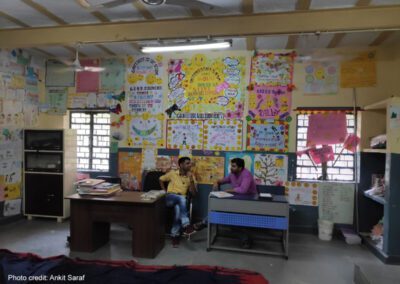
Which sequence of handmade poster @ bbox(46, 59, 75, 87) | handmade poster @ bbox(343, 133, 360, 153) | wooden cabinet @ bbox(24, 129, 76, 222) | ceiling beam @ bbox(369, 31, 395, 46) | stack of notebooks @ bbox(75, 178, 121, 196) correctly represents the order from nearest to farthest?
stack of notebooks @ bbox(75, 178, 121, 196)
ceiling beam @ bbox(369, 31, 395, 46)
handmade poster @ bbox(343, 133, 360, 153)
wooden cabinet @ bbox(24, 129, 76, 222)
handmade poster @ bbox(46, 59, 75, 87)

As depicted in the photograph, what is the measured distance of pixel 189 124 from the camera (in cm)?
490

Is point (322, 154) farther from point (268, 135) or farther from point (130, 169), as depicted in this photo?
point (130, 169)

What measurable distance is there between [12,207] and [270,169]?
4284 mm

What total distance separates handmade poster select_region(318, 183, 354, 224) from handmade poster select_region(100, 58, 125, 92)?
12.5 feet

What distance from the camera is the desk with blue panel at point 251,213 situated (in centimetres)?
362

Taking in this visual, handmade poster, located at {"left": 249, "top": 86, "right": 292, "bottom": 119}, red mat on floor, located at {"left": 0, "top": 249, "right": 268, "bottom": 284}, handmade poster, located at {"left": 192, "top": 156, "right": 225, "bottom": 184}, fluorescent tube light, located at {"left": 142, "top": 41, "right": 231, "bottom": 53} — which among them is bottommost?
red mat on floor, located at {"left": 0, "top": 249, "right": 268, "bottom": 284}

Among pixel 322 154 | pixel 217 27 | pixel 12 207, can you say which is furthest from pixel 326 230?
pixel 12 207

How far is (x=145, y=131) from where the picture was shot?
5082 mm

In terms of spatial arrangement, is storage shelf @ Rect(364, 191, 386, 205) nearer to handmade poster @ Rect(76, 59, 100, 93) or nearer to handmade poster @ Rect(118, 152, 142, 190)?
handmade poster @ Rect(118, 152, 142, 190)

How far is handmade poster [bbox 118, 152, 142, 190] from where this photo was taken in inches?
201

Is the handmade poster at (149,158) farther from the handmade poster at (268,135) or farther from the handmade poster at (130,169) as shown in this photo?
the handmade poster at (268,135)

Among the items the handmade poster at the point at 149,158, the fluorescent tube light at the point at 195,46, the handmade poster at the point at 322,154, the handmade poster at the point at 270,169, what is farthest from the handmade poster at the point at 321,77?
the handmade poster at the point at 149,158

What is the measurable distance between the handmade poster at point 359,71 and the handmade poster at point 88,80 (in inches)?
163

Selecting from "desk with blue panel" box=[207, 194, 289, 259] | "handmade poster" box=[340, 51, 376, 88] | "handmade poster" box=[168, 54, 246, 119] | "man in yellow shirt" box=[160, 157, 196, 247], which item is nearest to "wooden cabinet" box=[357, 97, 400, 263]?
"handmade poster" box=[340, 51, 376, 88]
